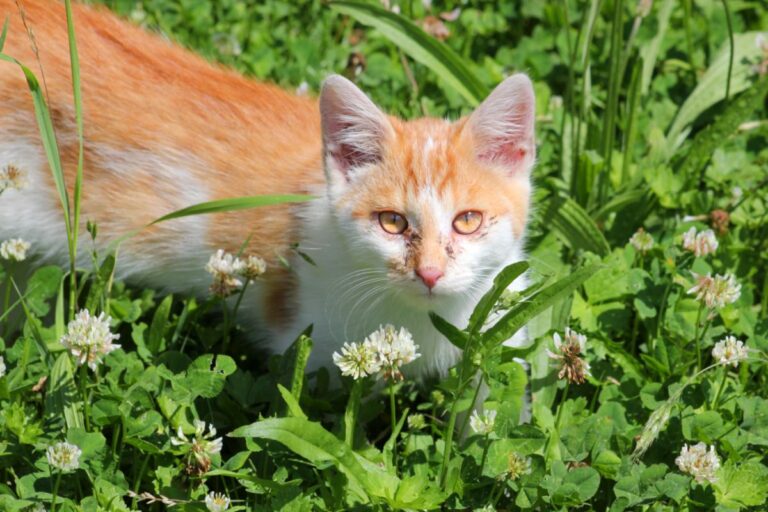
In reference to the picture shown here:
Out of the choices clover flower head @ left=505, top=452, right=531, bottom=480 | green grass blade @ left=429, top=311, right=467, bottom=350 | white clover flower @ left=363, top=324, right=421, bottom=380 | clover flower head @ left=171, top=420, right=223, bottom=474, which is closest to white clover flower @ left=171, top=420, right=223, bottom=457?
clover flower head @ left=171, top=420, right=223, bottom=474

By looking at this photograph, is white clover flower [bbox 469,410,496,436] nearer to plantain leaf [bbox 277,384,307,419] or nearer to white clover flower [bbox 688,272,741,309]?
plantain leaf [bbox 277,384,307,419]

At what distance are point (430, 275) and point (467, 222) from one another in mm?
234

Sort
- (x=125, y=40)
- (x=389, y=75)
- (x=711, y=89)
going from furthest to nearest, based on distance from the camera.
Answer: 1. (x=389, y=75)
2. (x=711, y=89)
3. (x=125, y=40)

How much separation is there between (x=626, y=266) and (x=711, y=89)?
3.61 ft

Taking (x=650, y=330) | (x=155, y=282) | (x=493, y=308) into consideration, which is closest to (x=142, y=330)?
(x=155, y=282)

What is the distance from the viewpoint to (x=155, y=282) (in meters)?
3.37

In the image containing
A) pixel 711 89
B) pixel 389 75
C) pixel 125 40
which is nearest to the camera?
pixel 125 40

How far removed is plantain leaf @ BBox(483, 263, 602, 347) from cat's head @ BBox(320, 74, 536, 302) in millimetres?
263

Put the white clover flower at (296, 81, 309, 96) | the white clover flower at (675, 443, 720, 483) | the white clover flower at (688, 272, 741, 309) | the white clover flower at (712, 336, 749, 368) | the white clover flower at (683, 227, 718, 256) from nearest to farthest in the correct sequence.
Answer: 1. the white clover flower at (675, 443, 720, 483)
2. the white clover flower at (712, 336, 749, 368)
3. the white clover flower at (688, 272, 741, 309)
4. the white clover flower at (683, 227, 718, 256)
5. the white clover flower at (296, 81, 309, 96)

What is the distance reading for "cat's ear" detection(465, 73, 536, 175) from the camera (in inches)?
107

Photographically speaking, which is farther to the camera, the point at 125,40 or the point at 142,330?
the point at 125,40

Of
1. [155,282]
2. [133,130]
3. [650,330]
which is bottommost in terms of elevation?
[155,282]

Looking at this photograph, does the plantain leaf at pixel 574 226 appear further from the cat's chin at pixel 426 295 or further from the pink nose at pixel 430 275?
the pink nose at pixel 430 275

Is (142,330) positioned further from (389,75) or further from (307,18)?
(307,18)
